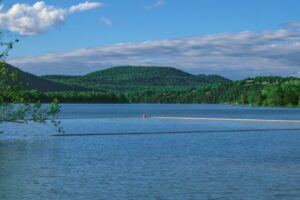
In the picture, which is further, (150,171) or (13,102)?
(150,171)

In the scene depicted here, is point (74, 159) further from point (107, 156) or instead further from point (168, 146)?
point (168, 146)

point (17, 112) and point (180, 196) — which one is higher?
point (17, 112)

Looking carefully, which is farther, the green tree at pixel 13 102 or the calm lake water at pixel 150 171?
the calm lake water at pixel 150 171

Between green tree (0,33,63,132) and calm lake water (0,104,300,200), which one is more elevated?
green tree (0,33,63,132)

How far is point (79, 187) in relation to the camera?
30.1m

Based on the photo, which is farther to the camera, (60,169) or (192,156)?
(192,156)

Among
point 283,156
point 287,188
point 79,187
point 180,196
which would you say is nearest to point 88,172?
point 79,187

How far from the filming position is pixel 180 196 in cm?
2744

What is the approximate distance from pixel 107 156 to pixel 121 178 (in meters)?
13.9

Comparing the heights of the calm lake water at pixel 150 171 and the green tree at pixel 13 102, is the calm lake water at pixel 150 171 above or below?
below

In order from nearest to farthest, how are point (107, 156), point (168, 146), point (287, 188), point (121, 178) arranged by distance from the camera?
point (287, 188) → point (121, 178) → point (107, 156) → point (168, 146)

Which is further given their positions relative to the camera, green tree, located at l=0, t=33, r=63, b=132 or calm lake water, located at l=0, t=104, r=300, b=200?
calm lake water, located at l=0, t=104, r=300, b=200

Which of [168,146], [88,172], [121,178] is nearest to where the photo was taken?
[121,178]

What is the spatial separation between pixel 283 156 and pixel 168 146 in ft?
46.3
